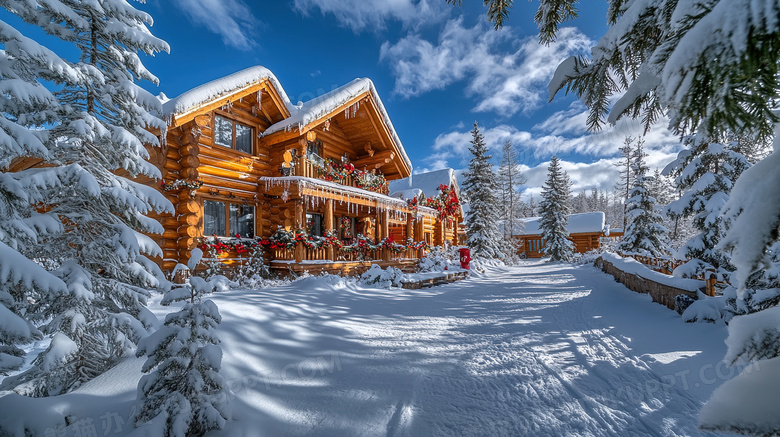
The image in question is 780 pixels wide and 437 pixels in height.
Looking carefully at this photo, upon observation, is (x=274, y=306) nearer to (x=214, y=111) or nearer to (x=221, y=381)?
(x=221, y=381)

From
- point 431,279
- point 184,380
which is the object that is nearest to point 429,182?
point 431,279

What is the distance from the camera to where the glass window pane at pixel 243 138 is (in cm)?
1094

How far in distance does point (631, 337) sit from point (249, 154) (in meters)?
11.5

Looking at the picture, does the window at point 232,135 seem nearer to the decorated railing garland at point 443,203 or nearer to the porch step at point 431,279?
the porch step at point 431,279

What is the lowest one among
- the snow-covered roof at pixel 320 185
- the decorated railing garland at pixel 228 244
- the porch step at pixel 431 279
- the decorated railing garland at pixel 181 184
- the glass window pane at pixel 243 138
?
the porch step at pixel 431 279

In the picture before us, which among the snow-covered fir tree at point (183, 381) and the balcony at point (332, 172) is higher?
the balcony at point (332, 172)

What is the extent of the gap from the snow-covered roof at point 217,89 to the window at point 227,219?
2.94 m

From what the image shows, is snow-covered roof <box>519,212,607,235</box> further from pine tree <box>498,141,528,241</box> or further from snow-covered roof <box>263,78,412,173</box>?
snow-covered roof <box>263,78,412,173</box>

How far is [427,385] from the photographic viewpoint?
3293 millimetres

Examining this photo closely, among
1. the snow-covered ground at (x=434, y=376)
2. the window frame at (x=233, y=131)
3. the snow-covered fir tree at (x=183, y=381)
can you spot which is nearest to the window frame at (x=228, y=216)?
the window frame at (x=233, y=131)

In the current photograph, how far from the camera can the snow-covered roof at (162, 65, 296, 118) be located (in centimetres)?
813

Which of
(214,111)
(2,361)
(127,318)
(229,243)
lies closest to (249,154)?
(214,111)

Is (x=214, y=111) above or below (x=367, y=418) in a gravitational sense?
above

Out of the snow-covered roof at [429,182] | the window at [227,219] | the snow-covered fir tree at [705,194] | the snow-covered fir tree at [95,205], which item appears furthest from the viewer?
the snow-covered roof at [429,182]
